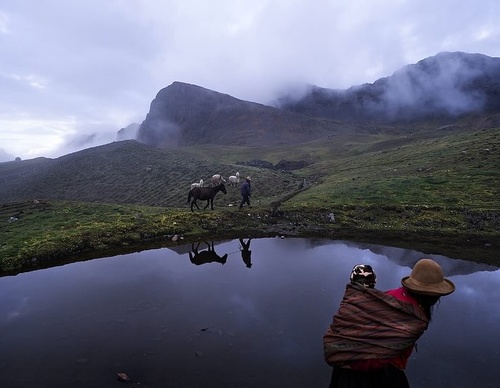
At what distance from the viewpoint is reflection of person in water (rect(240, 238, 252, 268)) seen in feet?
62.5

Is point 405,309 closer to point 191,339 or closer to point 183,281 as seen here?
point 191,339

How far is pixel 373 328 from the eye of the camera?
16.3 ft

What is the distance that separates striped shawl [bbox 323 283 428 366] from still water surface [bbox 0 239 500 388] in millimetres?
4656

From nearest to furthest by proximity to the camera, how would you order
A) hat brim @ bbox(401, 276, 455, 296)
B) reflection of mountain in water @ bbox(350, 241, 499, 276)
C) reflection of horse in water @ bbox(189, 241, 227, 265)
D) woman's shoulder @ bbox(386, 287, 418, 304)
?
hat brim @ bbox(401, 276, 455, 296)
woman's shoulder @ bbox(386, 287, 418, 304)
reflection of mountain in water @ bbox(350, 241, 499, 276)
reflection of horse in water @ bbox(189, 241, 227, 265)

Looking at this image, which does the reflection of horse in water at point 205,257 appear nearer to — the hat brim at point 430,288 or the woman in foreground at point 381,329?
the woman in foreground at point 381,329

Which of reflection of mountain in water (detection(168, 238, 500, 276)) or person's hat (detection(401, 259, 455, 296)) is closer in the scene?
person's hat (detection(401, 259, 455, 296))

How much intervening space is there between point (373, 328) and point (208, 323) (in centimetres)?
829

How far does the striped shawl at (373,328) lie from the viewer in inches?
192

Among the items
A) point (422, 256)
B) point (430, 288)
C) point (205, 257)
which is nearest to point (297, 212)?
point (422, 256)

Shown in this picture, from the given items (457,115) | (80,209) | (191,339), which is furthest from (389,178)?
(457,115)

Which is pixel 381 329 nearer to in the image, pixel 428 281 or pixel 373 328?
pixel 373 328

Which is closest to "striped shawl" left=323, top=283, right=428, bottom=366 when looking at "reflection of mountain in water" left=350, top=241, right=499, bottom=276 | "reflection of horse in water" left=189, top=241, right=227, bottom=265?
"reflection of horse in water" left=189, top=241, right=227, bottom=265

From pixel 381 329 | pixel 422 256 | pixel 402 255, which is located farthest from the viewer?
pixel 402 255

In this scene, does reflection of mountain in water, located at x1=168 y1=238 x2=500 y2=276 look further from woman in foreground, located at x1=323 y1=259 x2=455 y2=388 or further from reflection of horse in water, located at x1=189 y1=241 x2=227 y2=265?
woman in foreground, located at x1=323 y1=259 x2=455 y2=388
